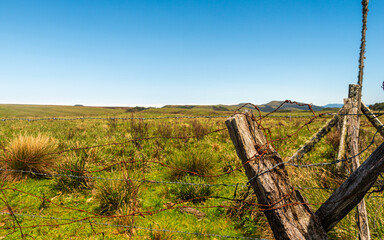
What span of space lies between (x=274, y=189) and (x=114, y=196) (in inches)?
127

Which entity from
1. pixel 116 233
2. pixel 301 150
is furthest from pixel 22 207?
pixel 301 150

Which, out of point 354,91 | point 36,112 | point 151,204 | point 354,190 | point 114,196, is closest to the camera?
point 354,190

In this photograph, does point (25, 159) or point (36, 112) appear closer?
point (25, 159)

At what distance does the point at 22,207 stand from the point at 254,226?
15.0 feet

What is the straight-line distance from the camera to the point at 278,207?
5.66ft

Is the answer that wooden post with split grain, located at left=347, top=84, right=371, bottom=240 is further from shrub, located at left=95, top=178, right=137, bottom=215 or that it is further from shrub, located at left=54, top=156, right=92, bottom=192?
shrub, located at left=54, top=156, right=92, bottom=192

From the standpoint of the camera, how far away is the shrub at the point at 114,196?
12.4 ft

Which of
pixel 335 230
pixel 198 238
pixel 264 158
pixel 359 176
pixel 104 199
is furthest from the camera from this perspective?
pixel 104 199

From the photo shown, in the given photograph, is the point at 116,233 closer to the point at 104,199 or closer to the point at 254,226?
the point at 104,199

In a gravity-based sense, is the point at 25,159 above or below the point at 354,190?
below

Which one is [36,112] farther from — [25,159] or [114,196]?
[114,196]

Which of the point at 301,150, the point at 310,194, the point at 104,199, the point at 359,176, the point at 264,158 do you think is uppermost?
the point at 264,158


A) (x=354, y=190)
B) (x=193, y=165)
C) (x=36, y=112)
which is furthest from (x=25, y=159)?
(x=36, y=112)

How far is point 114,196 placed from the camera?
386cm
